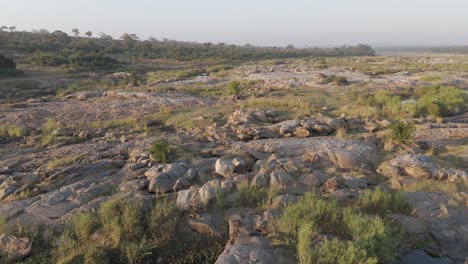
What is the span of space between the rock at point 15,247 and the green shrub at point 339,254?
452 centimetres

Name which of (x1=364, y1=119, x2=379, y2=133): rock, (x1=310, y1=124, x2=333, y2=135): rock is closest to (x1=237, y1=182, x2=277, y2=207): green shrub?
(x1=310, y1=124, x2=333, y2=135): rock

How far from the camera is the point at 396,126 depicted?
1038 centimetres

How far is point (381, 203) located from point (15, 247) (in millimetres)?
6467

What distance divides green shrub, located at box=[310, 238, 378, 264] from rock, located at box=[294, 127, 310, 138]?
245 inches

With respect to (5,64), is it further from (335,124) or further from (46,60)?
(335,124)

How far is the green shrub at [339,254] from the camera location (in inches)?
212

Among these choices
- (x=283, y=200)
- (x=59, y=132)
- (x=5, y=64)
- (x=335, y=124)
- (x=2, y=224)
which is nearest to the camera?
(x=2, y=224)

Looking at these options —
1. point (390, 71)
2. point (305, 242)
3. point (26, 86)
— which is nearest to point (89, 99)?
point (26, 86)

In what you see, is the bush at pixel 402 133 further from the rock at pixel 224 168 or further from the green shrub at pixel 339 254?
the green shrub at pixel 339 254

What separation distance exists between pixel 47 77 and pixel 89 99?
1174cm

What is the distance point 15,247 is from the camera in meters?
6.13

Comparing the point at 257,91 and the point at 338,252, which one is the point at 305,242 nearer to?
the point at 338,252

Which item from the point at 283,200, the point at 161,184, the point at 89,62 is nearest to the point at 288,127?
the point at 283,200

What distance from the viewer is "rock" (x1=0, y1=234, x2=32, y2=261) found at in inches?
237
